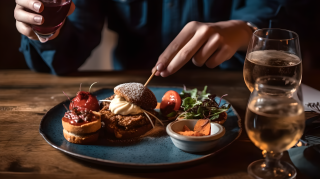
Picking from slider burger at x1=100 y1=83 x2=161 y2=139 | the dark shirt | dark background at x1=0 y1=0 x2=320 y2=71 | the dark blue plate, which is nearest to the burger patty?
slider burger at x1=100 y1=83 x2=161 y2=139

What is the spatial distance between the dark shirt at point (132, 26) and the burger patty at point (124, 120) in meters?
1.13

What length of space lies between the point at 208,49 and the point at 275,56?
0.58 meters

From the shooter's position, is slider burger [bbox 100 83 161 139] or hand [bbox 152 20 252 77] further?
hand [bbox 152 20 252 77]

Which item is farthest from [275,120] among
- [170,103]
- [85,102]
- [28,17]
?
[28,17]

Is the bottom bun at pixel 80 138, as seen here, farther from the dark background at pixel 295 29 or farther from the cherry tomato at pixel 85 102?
the dark background at pixel 295 29

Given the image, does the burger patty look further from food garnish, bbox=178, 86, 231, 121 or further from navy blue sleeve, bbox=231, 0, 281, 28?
navy blue sleeve, bbox=231, 0, 281, 28

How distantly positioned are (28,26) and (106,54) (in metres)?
3.54

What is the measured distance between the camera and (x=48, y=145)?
1.39m

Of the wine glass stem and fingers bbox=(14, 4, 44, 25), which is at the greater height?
fingers bbox=(14, 4, 44, 25)

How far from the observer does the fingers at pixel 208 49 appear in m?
1.83

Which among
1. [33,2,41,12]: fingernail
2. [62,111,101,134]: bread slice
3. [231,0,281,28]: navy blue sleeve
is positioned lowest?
[62,111,101,134]: bread slice

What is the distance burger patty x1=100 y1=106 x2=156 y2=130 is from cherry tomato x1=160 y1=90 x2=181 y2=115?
0.21 m

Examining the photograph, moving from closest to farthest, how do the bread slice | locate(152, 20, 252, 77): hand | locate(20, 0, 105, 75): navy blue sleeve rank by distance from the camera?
1. the bread slice
2. locate(152, 20, 252, 77): hand
3. locate(20, 0, 105, 75): navy blue sleeve

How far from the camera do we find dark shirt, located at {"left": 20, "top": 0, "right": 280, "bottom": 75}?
8.66 ft
